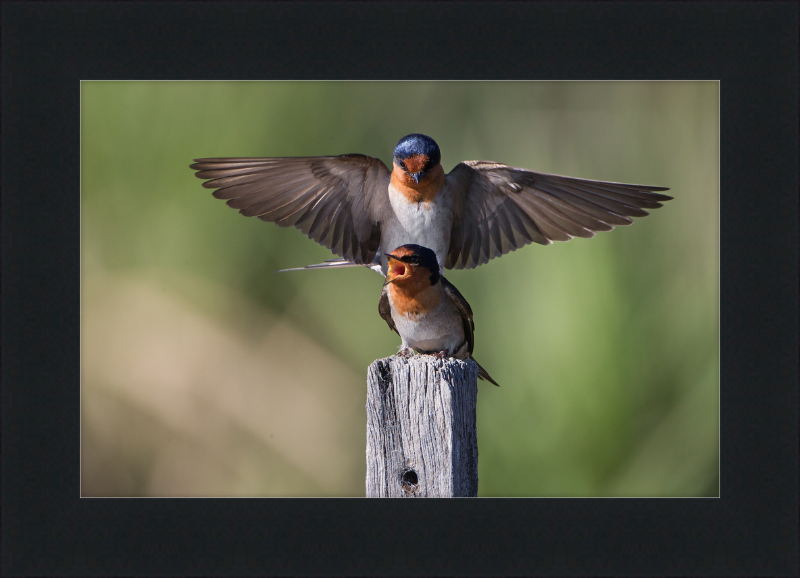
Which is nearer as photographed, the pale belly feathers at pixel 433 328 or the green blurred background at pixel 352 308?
the pale belly feathers at pixel 433 328

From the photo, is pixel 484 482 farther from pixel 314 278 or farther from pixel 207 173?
pixel 207 173

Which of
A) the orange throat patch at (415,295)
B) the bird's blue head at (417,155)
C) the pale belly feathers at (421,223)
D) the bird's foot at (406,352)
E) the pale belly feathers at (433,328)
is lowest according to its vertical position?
the bird's foot at (406,352)

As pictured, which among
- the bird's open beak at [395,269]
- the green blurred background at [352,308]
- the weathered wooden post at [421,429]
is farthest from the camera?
the green blurred background at [352,308]

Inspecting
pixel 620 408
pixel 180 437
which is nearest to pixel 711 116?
pixel 620 408

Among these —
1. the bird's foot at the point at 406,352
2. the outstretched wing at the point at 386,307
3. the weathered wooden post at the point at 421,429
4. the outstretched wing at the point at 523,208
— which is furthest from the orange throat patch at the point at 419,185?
the weathered wooden post at the point at 421,429

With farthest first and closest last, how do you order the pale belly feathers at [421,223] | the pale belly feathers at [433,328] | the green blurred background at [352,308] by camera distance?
the green blurred background at [352,308] → the pale belly feathers at [421,223] → the pale belly feathers at [433,328]

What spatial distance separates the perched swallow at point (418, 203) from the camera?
3.16m

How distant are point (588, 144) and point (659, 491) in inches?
78.2

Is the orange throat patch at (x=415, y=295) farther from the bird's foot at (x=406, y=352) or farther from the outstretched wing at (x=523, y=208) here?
the outstretched wing at (x=523, y=208)

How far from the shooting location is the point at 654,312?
385cm

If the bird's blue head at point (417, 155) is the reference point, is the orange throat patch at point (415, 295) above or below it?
below

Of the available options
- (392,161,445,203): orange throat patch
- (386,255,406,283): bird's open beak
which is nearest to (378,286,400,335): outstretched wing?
(386,255,406,283): bird's open beak

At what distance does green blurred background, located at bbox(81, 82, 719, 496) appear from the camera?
12.4ft

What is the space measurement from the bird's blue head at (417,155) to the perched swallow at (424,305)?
0.38 metres
